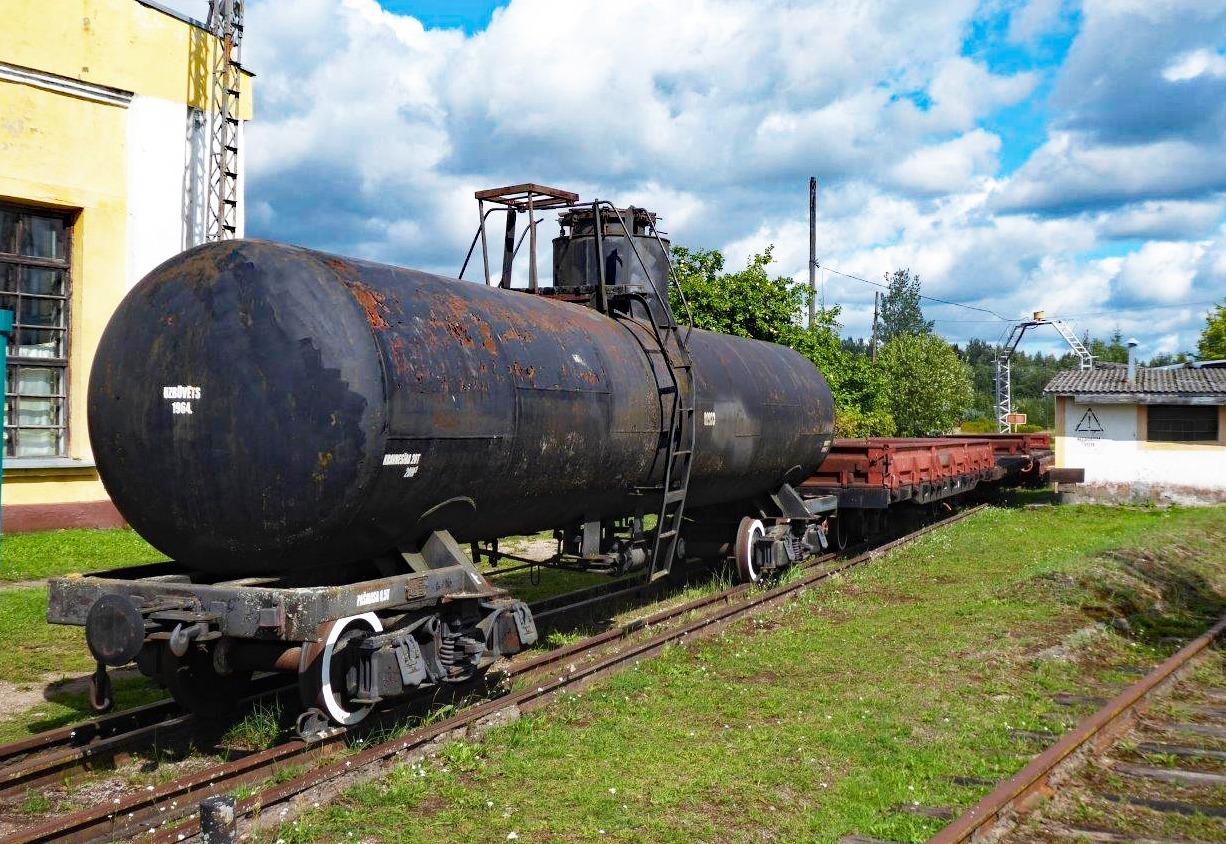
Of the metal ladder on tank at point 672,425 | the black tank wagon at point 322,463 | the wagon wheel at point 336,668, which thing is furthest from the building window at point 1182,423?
the wagon wheel at point 336,668

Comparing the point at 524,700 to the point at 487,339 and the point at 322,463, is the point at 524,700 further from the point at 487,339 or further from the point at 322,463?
the point at 487,339

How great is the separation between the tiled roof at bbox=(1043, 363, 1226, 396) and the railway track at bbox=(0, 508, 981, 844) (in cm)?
1906

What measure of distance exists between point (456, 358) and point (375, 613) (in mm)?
1894

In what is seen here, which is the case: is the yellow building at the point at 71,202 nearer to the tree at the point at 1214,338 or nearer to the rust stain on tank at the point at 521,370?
the rust stain on tank at the point at 521,370

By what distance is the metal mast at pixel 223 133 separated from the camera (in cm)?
1967

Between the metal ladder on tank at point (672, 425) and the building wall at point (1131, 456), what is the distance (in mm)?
18345

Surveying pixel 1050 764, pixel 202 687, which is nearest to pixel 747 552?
pixel 1050 764

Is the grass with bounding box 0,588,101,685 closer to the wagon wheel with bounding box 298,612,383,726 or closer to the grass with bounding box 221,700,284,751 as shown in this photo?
the grass with bounding box 221,700,284,751

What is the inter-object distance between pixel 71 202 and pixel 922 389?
42.4 metres

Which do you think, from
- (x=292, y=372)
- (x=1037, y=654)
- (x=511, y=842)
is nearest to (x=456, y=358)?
(x=292, y=372)

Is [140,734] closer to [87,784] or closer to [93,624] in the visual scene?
[87,784]

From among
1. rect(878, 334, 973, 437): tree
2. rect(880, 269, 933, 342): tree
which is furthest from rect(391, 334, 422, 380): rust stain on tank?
rect(880, 269, 933, 342): tree

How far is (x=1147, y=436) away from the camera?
2494 centimetres

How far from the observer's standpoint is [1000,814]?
557 centimetres
